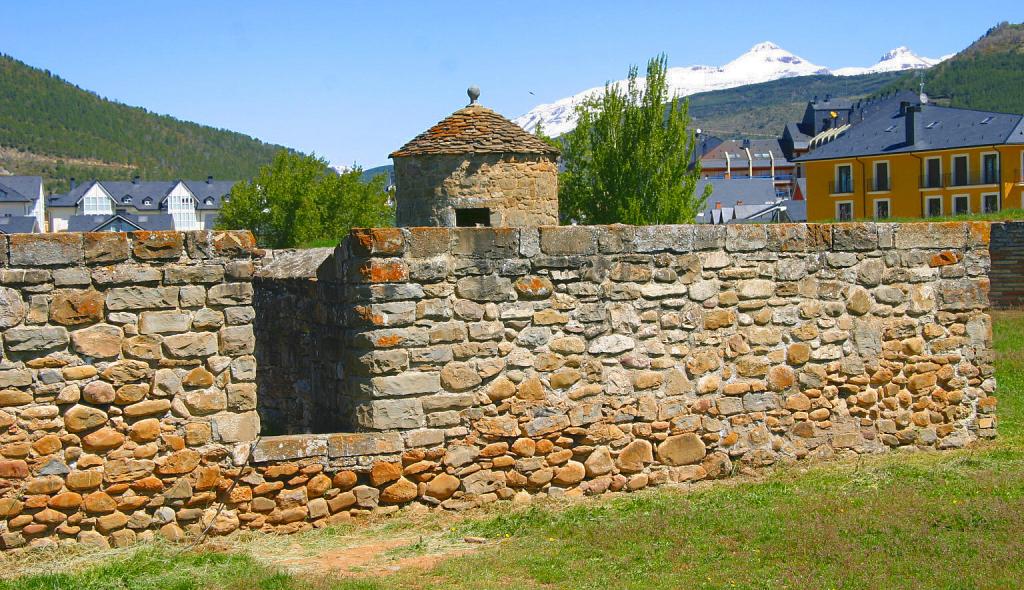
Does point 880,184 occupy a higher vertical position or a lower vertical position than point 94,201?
lower

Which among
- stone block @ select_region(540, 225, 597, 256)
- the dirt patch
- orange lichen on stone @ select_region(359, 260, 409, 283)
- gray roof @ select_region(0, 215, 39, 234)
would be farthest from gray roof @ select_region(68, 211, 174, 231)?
the dirt patch

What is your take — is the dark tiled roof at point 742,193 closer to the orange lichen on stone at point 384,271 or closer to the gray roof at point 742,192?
the gray roof at point 742,192

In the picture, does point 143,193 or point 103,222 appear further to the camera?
point 143,193

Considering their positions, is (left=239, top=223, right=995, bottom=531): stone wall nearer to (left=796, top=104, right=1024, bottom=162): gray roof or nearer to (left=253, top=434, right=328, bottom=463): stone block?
(left=253, top=434, right=328, bottom=463): stone block

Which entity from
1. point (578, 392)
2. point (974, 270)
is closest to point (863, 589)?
point (578, 392)

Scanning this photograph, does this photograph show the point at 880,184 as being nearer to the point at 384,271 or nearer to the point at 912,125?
the point at 912,125

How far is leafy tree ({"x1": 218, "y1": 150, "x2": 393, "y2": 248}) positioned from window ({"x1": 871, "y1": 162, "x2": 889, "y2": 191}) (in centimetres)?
2712

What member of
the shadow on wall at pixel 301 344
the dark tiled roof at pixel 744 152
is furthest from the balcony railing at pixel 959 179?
the dark tiled roof at pixel 744 152

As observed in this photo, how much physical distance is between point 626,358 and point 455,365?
1.40 meters

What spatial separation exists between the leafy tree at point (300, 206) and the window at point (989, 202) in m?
31.1

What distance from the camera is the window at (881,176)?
60469mm

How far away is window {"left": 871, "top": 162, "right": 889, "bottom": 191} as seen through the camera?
198 ft

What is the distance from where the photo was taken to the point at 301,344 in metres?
8.78

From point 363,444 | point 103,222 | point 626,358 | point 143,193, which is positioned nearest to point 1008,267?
point 626,358
